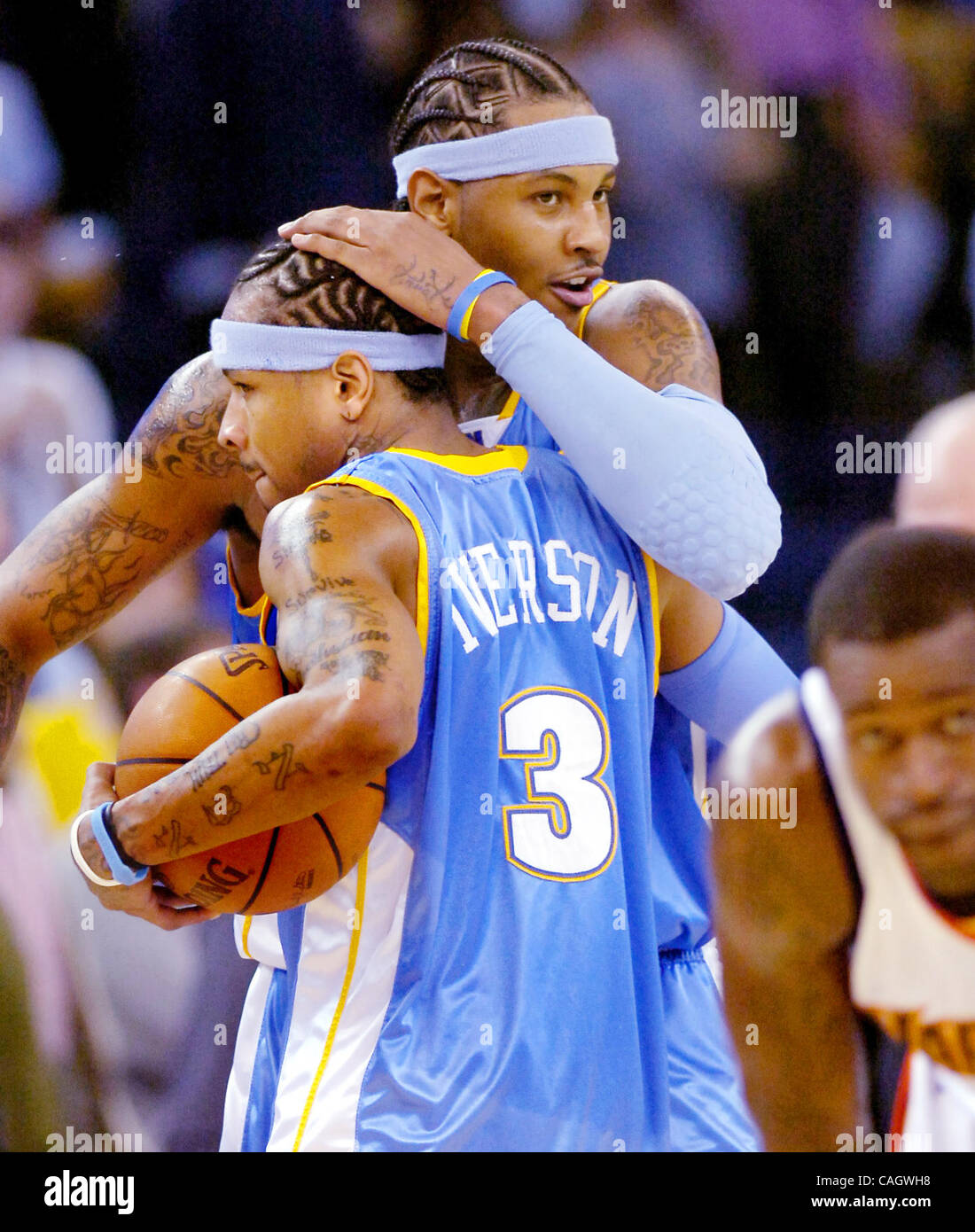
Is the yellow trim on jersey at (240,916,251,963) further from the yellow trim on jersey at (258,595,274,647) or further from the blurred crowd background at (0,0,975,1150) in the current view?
the blurred crowd background at (0,0,975,1150)

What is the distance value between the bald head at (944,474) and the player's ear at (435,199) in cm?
127

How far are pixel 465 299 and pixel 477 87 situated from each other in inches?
20.1

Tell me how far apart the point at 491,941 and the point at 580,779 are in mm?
267

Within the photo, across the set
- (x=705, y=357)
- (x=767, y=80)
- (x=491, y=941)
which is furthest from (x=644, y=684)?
(x=767, y=80)

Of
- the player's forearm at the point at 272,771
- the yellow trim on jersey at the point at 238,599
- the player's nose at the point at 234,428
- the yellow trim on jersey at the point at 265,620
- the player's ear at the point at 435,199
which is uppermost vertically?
the player's ear at the point at 435,199

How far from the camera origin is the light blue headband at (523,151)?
238 cm

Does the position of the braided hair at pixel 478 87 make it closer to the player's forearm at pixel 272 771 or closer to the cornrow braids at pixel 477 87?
the cornrow braids at pixel 477 87

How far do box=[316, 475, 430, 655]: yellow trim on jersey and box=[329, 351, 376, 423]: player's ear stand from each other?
24cm

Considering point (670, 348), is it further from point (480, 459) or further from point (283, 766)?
point (283, 766)

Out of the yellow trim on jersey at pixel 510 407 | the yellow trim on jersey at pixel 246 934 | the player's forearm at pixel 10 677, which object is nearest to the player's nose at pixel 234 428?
the yellow trim on jersey at pixel 510 407

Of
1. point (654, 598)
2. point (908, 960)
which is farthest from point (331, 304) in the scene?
point (908, 960)

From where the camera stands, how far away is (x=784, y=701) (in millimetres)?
2564
